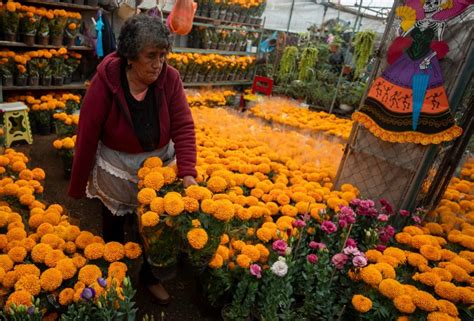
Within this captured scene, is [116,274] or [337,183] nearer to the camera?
[116,274]

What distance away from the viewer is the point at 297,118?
5.50 meters

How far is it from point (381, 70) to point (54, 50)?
16.0 feet

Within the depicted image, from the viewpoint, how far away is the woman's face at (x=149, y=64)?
180cm

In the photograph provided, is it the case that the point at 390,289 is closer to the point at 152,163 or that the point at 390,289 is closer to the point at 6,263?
the point at 152,163

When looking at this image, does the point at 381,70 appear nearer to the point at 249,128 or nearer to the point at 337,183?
the point at 337,183

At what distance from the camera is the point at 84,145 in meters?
1.94

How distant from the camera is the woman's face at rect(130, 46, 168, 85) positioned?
180 centimetres

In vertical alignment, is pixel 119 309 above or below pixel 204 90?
above

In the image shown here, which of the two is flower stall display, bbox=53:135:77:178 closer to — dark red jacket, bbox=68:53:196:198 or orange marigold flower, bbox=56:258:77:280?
dark red jacket, bbox=68:53:196:198

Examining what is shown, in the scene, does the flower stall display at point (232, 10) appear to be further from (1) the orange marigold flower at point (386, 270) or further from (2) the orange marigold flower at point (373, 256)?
(1) the orange marigold flower at point (386, 270)

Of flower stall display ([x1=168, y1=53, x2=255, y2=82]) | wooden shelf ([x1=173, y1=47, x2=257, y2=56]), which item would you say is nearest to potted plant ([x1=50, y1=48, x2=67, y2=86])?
flower stall display ([x1=168, y1=53, x2=255, y2=82])

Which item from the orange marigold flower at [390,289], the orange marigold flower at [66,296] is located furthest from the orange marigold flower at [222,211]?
the orange marigold flower at [390,289]

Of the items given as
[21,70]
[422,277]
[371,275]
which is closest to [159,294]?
[371,275]

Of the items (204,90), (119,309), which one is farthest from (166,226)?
(204,90)
